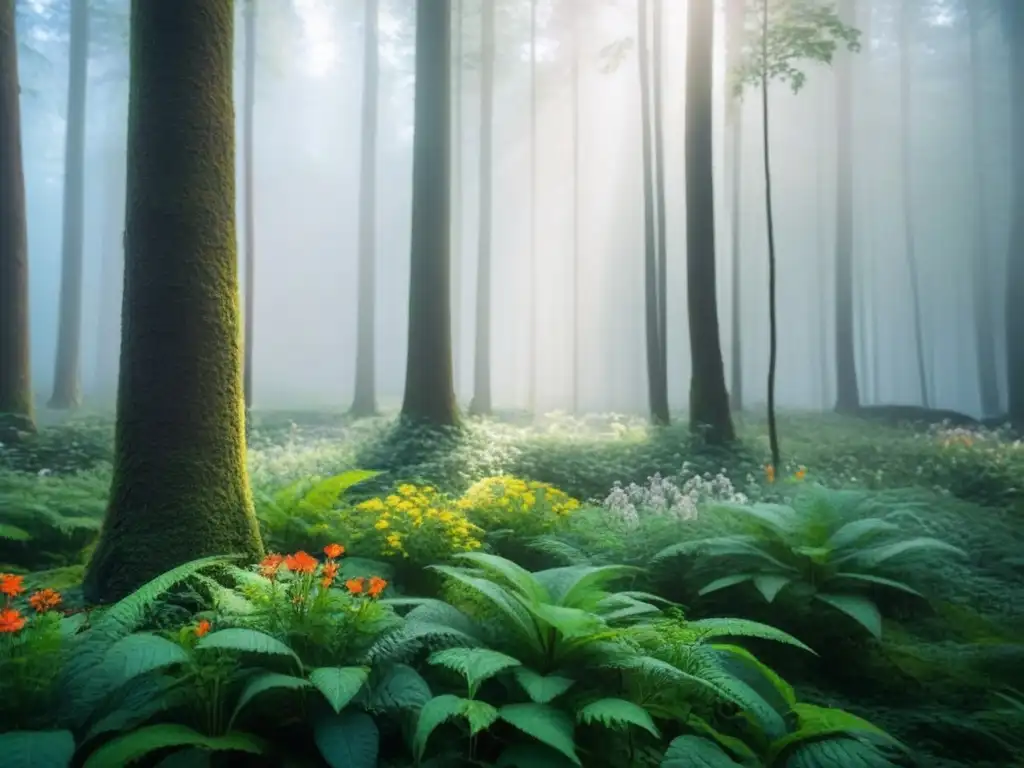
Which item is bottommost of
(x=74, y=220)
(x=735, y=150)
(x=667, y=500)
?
(x=667, y=500)

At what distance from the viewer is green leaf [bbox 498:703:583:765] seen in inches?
99.7

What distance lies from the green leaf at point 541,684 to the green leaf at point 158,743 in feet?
3.55

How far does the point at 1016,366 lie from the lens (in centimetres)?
1505

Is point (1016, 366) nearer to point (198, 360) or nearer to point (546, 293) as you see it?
point (198, 360)

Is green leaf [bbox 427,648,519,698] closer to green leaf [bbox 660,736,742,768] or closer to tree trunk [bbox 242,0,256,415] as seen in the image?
green leaf [bbox 660,736,742,768]

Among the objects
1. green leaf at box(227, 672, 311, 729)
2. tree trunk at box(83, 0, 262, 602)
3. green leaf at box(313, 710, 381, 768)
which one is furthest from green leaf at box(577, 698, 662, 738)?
tree trunk at box(83, 0, 262, 602)

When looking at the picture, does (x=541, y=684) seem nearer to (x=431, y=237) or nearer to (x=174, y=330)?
(x=174, y=330)

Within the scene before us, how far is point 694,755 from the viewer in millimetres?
2682

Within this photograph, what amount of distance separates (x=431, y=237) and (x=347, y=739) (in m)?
9.96

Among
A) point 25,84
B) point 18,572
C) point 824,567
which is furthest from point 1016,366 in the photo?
point 25,84

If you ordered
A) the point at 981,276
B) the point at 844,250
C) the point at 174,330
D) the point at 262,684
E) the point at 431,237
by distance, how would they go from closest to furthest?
the point at 262,684 → the point at 174,330 → the point at 431,237 → the point at 844,250 → the point at 981,276

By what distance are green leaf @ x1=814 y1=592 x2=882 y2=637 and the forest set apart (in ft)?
0.10

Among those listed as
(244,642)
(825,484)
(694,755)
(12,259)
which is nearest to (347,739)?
(244,642)

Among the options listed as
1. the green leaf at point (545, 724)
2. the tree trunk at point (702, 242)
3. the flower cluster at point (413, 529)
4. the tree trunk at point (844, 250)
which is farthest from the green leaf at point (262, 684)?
the tree trunk at point (844, 250)
